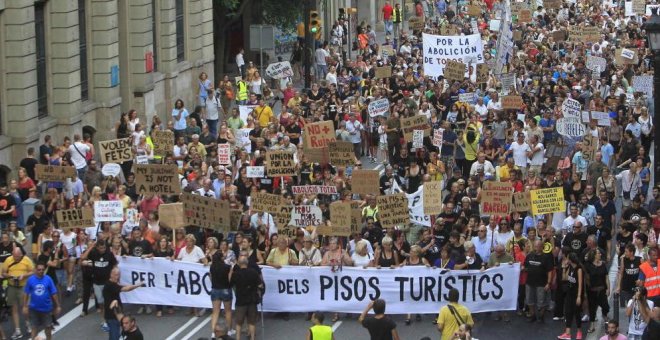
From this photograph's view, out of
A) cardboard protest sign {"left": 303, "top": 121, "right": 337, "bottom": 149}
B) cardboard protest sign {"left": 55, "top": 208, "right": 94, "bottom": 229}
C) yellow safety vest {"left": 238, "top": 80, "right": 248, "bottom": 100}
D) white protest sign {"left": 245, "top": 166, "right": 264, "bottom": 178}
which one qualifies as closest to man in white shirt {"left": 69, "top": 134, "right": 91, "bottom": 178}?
white protest sign {"left": 245, "top": 166, "right": 264, "bottom": 178}

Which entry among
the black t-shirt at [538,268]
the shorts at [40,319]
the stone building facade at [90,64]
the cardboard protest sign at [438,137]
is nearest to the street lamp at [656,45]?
the black t-shirt at [538,268]

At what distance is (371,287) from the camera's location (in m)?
24.0

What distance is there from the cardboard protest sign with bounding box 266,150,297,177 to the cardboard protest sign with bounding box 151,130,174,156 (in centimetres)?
343

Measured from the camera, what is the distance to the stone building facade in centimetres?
3322

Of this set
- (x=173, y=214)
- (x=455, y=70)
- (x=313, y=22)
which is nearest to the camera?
(x=173, y=214)

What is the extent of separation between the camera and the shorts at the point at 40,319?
73.5 feet

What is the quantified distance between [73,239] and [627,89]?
17.3 meters

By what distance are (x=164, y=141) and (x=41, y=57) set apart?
4.75 m

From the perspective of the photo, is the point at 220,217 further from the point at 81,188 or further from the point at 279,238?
the point at 81,188

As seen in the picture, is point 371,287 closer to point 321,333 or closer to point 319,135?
point 321,333

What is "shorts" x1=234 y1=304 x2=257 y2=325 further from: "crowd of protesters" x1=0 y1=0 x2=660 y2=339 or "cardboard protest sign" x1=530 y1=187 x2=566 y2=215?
"cardboard protest sign" x1=530 y1=187 x2=566 y2=215

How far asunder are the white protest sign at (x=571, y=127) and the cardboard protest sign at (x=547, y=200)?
7266mm

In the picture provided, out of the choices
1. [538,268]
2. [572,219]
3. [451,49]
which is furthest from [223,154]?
[451,49]

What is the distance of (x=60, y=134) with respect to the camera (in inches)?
1388
